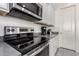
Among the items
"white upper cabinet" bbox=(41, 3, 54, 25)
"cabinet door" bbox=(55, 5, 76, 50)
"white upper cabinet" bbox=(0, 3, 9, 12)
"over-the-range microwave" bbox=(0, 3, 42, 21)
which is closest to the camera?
"white upper cabinet" bbox=(0, 3, 9, 12)

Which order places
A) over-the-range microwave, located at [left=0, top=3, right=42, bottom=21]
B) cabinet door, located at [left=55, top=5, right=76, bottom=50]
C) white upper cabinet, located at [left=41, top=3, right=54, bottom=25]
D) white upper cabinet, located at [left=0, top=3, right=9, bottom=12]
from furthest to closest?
cabinet door, located at [left=55, top=5, right=76, bottom=50], white upper cabinet, located at [left=41, top=3, right=54, bottom=25], over-the-range microwave, located at [left=0, top=3, right=42, bottom=21], white upper cabinet, located at [left=0, top=3, right=9, bottom=12]

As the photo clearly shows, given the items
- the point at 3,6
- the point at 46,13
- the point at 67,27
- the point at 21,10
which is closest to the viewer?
the point at 3,6

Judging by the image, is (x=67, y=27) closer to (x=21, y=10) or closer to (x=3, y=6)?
(x=21, y=10)

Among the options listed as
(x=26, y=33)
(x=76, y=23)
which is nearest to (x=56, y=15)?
(x=76, y=23)

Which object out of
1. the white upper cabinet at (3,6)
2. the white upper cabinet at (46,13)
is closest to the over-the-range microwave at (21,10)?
the white upper cabinet at (3,6)

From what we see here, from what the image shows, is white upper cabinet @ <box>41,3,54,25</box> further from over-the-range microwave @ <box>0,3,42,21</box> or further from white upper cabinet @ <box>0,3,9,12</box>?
white upper cabinet @ <box>0,3,9,12</box>

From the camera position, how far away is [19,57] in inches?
21.6

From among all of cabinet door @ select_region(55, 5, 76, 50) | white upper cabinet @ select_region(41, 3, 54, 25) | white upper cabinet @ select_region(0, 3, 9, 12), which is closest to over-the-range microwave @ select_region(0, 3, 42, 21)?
white upper cabinet @ select_region(0, 3, 9, 12)

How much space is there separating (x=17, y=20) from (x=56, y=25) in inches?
112

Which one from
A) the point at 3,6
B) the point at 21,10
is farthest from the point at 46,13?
the point at 3,6

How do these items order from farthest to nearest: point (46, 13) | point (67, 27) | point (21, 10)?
point (67, 27) < point (46, 13) < point (21, 10)

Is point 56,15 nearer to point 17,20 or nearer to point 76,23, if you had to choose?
point 76,23

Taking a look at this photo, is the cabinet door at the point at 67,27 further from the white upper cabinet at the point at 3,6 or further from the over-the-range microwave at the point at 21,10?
the white upper cabinet at the point at 3,6

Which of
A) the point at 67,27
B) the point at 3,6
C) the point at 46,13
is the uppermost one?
the point at 46,13
